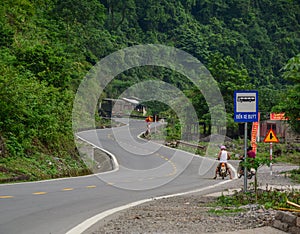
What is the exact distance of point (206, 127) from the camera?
6128 centimetres

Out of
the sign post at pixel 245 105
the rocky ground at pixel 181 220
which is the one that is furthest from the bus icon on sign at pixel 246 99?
the rocky ground at pixel 181 220

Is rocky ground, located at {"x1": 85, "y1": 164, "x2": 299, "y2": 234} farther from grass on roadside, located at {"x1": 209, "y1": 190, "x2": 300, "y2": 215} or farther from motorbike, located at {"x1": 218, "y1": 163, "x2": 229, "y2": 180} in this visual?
motorbike, located at {"x1": 218, "y1": 163, "x2": 229, "y2": 180}

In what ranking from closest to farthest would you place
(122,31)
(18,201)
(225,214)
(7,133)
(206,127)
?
(225,214) < (18,201) < (7,133) < (206,127) < (122,31)

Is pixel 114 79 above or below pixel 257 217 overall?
above

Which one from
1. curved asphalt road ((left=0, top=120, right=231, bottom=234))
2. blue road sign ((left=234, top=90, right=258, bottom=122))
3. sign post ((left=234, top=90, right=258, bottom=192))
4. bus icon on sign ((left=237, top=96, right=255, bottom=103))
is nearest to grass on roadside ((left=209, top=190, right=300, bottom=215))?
sign post ((left=234, top=90, right=258, bottom=192))

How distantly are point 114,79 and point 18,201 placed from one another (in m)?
69.1

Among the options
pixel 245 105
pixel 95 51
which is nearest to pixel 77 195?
pixel 245 105

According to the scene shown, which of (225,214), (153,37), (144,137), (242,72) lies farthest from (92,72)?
(225,214)

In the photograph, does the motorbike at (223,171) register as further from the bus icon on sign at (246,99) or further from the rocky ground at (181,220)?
the rocky ground at (181,220)

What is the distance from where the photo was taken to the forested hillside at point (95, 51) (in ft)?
76.4

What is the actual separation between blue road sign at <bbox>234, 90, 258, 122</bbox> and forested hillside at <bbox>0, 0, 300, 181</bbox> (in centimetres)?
127

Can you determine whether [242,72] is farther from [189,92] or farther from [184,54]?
[184,54]

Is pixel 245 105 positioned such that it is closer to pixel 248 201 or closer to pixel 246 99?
pixel 246 99

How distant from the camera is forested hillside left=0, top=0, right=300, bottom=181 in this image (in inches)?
917
